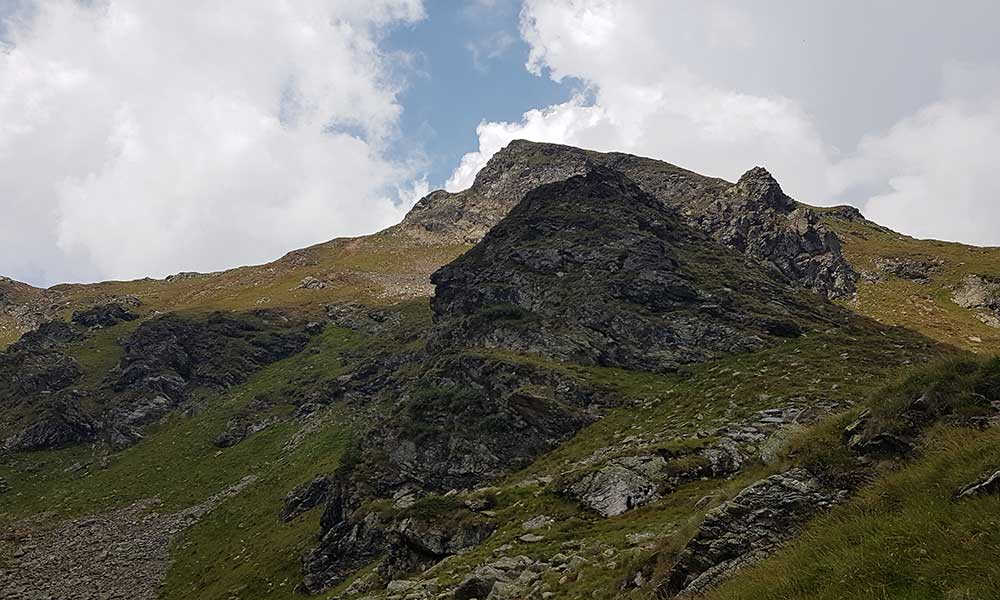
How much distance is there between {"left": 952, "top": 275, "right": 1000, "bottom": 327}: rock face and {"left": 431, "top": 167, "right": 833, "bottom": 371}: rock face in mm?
47781

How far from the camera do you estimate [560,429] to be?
4247 cm

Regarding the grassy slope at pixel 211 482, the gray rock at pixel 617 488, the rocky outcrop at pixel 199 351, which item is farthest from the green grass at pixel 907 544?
the rocky outcrop at pixel 199 351

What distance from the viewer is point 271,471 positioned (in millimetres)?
64500

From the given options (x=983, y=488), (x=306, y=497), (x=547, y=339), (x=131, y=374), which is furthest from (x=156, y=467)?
(x=983, y=488)

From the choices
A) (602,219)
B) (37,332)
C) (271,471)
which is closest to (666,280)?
(602,219)

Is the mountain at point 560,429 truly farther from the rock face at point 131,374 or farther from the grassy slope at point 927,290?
the grassy slope at point 927,290

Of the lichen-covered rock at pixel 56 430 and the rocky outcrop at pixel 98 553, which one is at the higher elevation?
the lichen-covered rock at pixel 56 430

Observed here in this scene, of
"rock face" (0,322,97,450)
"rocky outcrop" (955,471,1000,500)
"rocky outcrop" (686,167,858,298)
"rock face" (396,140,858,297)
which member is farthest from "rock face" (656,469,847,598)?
"rock face" (0,322,97,450)

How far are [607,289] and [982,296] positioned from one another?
82119mm

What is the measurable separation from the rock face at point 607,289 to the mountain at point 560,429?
39 centimetres

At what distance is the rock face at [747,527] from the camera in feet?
39.5

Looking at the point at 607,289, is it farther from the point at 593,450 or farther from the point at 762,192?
the point at 762,192

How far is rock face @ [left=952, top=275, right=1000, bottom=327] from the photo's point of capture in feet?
301

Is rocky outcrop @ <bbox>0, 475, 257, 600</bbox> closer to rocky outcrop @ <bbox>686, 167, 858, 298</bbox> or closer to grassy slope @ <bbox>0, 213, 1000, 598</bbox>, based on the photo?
grassy slope @ <bbox>0, 213, 1000, 598</bbox>
